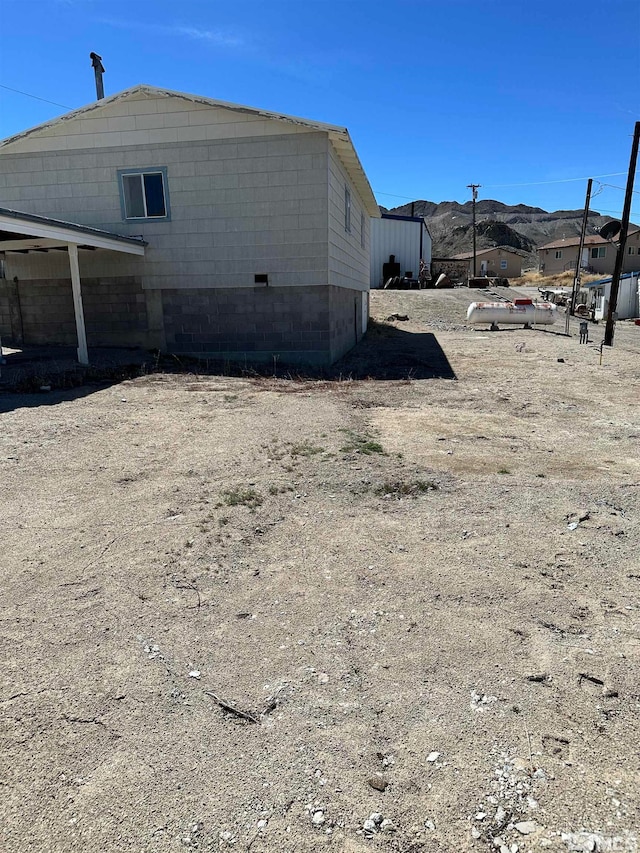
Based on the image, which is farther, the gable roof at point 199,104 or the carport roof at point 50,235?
the gable roof at point 199,104

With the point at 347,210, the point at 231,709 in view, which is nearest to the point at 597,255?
the point at 347,210

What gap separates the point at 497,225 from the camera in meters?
109

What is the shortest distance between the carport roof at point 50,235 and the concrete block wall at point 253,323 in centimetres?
164

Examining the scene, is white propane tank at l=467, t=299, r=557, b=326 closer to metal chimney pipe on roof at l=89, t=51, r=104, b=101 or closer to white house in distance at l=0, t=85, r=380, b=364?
white house in distance at l=0, t=85, r=380, b=364

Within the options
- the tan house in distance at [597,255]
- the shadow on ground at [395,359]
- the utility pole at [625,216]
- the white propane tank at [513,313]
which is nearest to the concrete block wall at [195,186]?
the shadow on ground at [395,359]

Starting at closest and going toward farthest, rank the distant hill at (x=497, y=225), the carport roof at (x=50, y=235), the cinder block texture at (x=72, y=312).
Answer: the carport roof at (x=50, y=235)
the cinder block texture at (x=72, y=312)
the distant hill at (x=497, y=225)

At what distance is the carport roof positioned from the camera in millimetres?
9898

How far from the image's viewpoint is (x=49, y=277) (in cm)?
1507

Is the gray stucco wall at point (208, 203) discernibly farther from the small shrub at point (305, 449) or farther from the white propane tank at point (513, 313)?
the white propane tank at point (513, 313)

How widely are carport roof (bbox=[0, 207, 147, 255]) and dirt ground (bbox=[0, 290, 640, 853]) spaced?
15.8 ft

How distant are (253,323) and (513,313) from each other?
14.1m

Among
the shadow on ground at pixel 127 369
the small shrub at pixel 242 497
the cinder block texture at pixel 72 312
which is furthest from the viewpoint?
the cinder block texture at pixel 72 312

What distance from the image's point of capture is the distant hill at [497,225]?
108 meters

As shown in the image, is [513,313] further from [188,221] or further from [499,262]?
[499,262]
